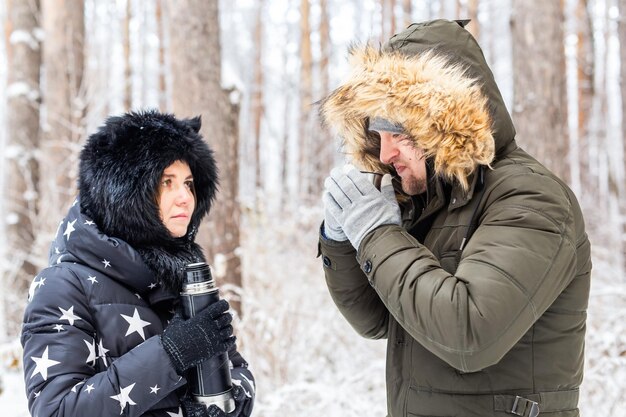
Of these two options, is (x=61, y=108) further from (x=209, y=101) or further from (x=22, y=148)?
(x=209, y=101)

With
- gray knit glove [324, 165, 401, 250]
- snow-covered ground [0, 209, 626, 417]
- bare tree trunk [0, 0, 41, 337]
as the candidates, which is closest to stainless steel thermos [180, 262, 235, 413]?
gray knit glove [324, 165, 401, 250]

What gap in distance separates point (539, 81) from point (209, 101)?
10.7ft

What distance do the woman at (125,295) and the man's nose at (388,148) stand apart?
0.73 m

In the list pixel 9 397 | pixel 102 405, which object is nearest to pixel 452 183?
pixel 102 405

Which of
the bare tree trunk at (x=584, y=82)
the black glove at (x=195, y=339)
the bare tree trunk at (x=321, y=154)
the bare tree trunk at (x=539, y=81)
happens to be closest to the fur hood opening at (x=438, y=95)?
the black glove at (x=195, y=339)

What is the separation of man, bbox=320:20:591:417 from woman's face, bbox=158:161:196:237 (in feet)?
1.85

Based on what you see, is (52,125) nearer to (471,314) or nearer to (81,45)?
(81,45)

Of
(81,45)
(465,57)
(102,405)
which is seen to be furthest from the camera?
(81,45)

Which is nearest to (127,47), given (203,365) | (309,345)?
(309,345)

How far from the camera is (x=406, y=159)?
1.85 meters

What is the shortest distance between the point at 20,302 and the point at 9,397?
5.55 ft

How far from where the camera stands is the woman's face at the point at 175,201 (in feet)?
6.77

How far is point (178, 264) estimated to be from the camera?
1.96 m

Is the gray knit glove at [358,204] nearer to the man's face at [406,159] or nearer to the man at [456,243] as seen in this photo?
the man at [456,243]
